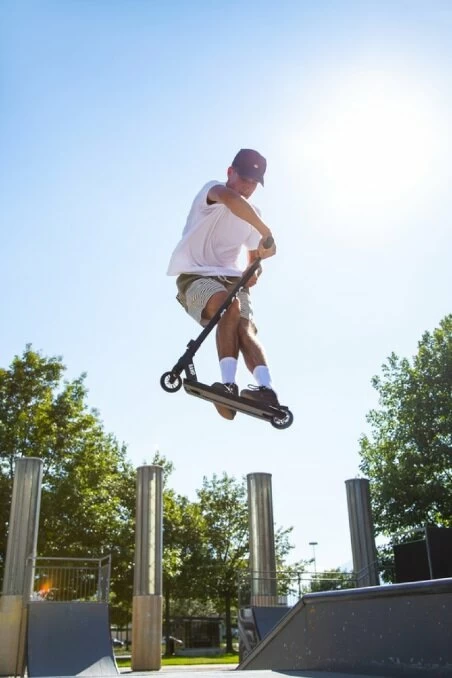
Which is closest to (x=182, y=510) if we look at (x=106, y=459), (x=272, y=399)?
(x=106, y=459)

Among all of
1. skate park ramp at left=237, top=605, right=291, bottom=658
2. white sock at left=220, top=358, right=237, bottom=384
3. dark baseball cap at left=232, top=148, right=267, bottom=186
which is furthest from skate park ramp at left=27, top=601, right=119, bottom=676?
dark baseball cap at left=232, top=148, right=267, bottom=186

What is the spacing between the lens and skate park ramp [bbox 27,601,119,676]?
1402 cm

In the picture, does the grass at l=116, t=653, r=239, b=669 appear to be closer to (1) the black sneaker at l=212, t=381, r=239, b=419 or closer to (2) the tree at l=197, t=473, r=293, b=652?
(2) the tree at l=197, t=473, r=293, b=652

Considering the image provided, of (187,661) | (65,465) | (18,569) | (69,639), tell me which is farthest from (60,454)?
(187,661)

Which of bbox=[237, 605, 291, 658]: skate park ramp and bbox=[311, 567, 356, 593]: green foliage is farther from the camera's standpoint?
bbox=[311, 567, 356, 593]: green foliage

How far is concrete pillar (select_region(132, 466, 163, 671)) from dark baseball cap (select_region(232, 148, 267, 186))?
57.9 ft

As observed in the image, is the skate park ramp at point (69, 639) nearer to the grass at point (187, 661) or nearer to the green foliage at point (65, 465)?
the green foliage at point (65, 465)

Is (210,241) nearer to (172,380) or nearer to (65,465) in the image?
(172,380)

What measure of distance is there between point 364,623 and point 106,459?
25.9m

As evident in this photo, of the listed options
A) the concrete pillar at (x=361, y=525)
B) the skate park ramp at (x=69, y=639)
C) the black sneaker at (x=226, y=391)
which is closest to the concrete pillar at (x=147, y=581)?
the skate park ramp at (x=69, y=639)

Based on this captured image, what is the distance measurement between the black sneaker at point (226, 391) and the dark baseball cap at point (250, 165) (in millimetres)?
1700

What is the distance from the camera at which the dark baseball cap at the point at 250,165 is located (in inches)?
196

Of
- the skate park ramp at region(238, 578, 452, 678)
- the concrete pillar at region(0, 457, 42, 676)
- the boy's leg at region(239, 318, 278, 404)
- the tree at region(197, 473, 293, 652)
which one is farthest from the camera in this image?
the tree at region(197, 473, 293, 652)

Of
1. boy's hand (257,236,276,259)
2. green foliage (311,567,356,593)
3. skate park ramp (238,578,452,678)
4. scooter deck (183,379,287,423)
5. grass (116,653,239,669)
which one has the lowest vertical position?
grass (116,653,239,669)
